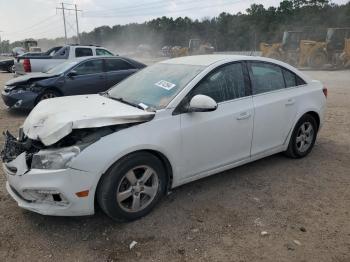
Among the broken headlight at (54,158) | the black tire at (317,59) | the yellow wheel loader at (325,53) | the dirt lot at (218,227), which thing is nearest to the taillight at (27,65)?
the dirt lot at (218,227)

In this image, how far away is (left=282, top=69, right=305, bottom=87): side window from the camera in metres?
5.04

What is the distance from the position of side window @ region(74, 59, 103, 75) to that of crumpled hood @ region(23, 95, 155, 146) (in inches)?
213

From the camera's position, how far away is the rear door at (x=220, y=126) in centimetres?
388

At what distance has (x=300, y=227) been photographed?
3.54m

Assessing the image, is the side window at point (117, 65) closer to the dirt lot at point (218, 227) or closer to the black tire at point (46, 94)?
the black tire at point (46, 94)

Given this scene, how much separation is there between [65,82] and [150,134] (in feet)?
20.7

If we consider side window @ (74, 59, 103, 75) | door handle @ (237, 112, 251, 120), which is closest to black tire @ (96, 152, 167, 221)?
door handle @ (237, 112, 251, 120)

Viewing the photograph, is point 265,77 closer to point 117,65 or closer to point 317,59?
point 117,65

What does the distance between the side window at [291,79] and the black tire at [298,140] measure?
1.60 feet

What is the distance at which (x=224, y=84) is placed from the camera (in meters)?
4.29

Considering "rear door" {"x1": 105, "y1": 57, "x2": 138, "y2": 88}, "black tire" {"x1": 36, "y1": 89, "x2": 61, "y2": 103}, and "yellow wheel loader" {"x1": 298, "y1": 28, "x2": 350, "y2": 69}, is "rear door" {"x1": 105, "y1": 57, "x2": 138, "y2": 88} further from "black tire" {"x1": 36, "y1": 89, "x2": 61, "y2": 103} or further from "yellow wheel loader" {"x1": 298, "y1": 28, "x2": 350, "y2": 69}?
"yellow wheel loader" {"x1": 298, "y1": 28, "x2": 350, "y2": 69}

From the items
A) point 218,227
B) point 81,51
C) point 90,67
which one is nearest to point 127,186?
point 218,227

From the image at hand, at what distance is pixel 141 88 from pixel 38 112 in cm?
120

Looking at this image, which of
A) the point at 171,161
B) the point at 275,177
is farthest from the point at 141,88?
the point at 275,177
